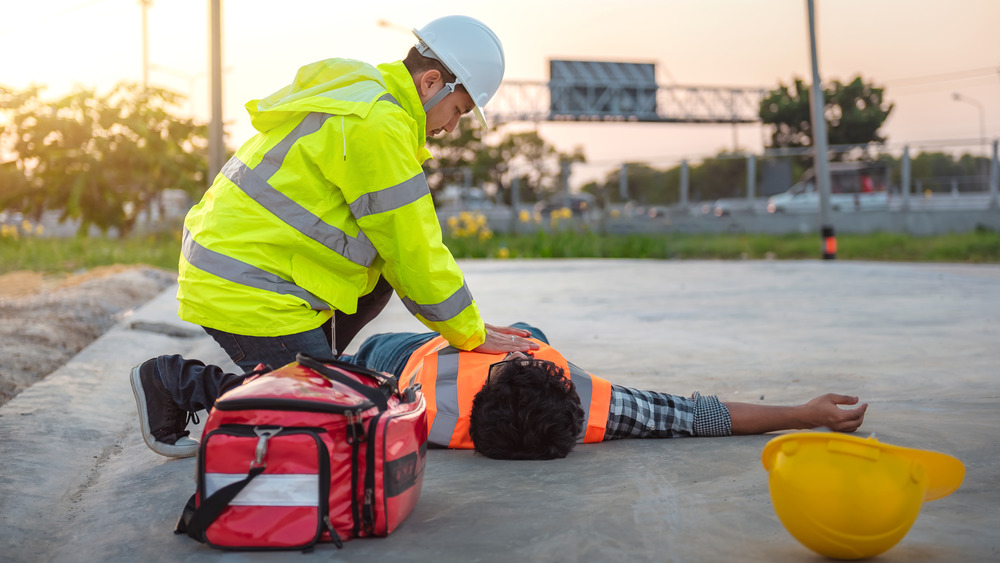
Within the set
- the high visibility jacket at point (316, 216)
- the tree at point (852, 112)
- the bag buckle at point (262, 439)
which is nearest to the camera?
the bag buckle at point (262, 439)

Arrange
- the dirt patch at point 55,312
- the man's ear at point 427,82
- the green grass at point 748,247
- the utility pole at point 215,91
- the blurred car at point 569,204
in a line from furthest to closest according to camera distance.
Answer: the blurred car at point 569,204
the green grass at point 748,247
the utility pole at point 215,91
the dirt patch at point 55,312
the man's ear at point 427,82

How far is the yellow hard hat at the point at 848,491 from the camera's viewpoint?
2.12 metres

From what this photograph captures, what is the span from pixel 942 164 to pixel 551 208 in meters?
11.4

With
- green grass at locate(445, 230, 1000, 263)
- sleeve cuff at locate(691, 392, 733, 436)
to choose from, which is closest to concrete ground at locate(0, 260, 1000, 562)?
sleeve cuff at locate(691, 392, 733, 436)

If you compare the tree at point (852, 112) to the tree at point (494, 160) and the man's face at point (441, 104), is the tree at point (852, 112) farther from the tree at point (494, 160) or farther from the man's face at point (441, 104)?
the man's face at point (441, 104)

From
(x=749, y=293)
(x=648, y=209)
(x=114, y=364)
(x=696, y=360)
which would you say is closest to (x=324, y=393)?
(x=696, y=360)

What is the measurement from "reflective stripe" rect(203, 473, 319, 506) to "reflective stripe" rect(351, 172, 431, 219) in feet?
3.04

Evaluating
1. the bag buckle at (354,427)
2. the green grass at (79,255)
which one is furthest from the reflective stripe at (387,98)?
the green grass at (79,255)

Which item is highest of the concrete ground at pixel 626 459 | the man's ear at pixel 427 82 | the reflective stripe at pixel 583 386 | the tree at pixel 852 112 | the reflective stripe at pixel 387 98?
the tree at pixel 852 112

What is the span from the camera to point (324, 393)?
2354 millimetres

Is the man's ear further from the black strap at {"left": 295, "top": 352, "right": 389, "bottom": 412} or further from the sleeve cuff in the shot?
the sleeve cuff

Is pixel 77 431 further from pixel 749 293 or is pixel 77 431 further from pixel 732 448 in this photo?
pixel 749 293

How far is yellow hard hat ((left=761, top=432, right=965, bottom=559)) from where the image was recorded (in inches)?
83.4

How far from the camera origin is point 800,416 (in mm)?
3412
